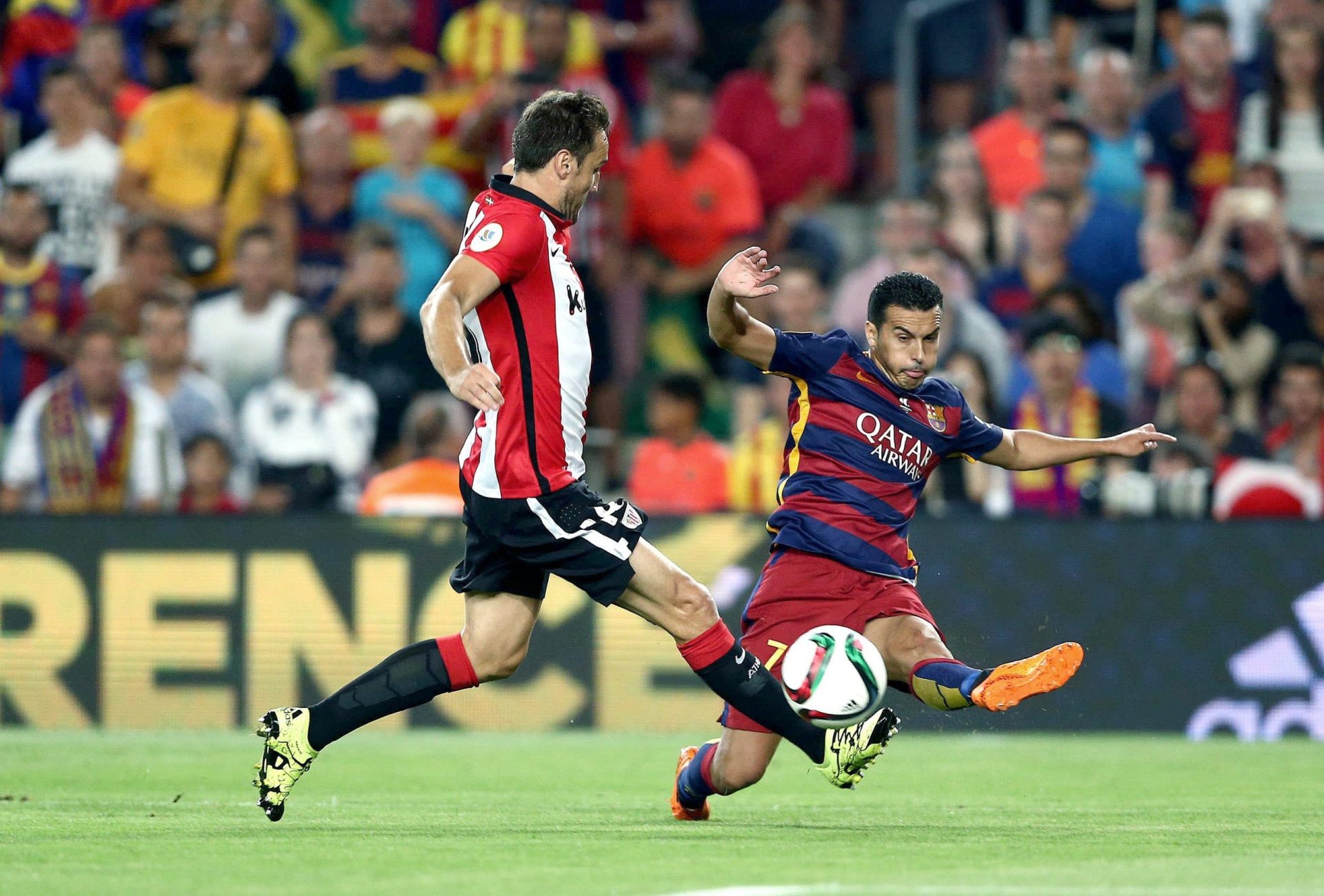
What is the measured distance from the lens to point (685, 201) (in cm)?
1364

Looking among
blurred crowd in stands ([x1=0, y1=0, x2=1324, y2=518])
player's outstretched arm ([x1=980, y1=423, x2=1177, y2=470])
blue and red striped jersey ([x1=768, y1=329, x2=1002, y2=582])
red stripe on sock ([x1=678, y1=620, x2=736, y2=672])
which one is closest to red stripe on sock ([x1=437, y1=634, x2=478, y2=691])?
red stripe on sock ([x1=678, y1=620, x2=736, y2=672])

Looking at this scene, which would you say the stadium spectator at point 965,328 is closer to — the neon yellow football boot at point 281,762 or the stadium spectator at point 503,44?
the stadium spectator at point 503,44

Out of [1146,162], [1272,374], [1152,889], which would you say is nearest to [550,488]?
[1152,889]

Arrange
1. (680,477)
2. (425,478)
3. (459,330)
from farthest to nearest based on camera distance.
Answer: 1. (680,477)
2. (425,478)
3. (459,330)

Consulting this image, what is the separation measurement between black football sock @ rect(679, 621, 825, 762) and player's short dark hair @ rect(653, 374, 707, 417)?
17.9 feet

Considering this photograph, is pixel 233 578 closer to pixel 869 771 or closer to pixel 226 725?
pixel 226 725

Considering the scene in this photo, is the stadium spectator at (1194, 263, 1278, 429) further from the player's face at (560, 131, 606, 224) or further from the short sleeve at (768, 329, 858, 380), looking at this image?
the player's face at (560, 131, 606, 224)

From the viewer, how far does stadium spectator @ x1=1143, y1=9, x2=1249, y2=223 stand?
1373 centimetres

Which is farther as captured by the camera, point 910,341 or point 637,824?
point 910,341

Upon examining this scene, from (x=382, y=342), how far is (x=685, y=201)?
7.72ft

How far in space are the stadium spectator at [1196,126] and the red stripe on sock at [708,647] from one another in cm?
817

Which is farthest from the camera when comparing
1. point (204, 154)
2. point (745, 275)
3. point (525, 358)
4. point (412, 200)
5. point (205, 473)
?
point (204, 154)

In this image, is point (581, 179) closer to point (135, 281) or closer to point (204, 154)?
point (135, 281)

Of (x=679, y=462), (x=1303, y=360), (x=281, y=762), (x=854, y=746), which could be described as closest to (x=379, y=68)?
(x=679, y=462)
